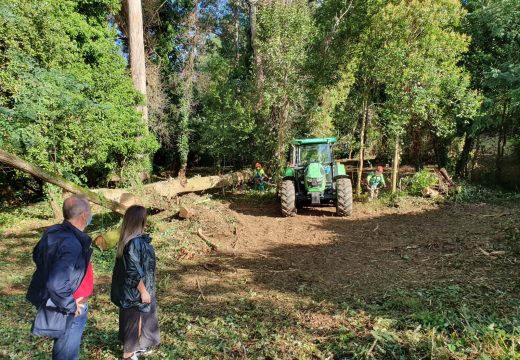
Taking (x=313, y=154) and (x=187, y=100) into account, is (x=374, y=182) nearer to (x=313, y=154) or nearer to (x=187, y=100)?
(x=313, y=154)

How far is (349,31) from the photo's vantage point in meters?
12.2

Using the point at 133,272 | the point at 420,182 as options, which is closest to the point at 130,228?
the point at 133,272

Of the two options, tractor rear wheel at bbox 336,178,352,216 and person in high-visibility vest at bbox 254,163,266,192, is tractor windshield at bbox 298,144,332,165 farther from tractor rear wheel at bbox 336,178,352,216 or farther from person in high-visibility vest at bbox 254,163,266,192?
person in high-visibility vest at bbox 254,163,266,192

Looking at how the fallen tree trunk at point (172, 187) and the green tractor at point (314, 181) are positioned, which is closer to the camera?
the fallen tree trunk at point (172, 187)

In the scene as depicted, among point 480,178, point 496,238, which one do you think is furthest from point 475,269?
point 480,178

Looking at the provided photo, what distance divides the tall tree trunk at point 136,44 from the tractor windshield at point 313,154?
674 centimetres

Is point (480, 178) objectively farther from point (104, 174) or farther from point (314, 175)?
point (104, 174)

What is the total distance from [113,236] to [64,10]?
28.0ft

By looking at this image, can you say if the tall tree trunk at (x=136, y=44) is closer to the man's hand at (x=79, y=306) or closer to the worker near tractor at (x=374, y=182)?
the worker near tractor at (x=374, y=182)

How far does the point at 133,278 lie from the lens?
314cm

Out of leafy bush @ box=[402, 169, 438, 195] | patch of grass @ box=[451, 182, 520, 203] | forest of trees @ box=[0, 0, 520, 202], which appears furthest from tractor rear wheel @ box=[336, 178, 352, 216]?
patch of grass @ box=[451, 182, 520, 203]

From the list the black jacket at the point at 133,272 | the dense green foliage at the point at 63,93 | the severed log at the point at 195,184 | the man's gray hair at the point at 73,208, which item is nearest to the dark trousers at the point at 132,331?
the black jacket at the point at 133,272

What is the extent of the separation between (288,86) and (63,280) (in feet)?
38.1

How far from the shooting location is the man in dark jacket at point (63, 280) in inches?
98.0
